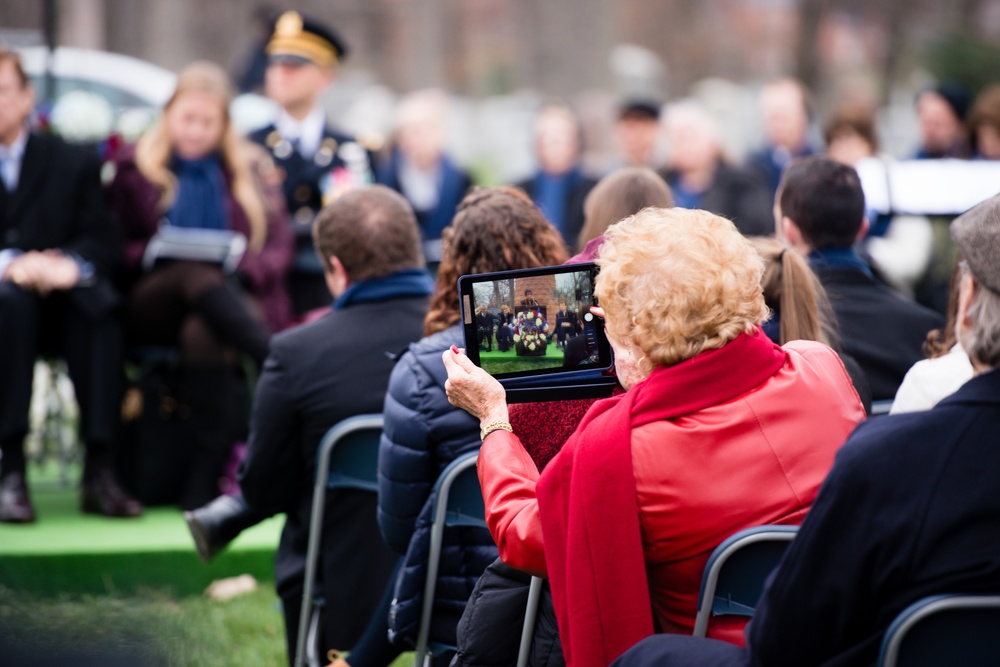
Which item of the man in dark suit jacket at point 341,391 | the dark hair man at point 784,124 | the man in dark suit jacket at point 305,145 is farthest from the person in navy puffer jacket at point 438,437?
the dark hair man at point 784,124

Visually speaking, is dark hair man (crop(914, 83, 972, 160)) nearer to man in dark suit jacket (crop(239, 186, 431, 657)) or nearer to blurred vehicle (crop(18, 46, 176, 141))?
blurred vehicle (crop(18, 46, 176, 141))

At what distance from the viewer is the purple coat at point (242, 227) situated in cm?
612

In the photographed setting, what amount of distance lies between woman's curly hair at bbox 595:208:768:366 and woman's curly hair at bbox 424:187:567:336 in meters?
0.98

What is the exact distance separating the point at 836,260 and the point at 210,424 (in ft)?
9.44

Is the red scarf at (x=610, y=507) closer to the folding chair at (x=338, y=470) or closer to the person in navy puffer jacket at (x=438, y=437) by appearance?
the person in navy puffer jacket at (x=438, y=437)

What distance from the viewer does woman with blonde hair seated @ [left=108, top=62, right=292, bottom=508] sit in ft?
19.2

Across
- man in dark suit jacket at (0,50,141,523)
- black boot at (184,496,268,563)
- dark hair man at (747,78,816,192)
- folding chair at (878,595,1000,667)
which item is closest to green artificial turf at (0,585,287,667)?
black boot at (184,496,268,563)

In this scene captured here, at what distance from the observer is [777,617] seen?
2.20m

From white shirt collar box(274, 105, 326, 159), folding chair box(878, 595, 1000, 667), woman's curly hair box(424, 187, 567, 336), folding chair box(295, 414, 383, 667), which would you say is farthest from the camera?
white shirt collar box(274, 105, 326, 159)

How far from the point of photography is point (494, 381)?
2760 mm

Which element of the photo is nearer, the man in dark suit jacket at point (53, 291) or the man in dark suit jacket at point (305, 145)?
the man in dark suit jacket at point (53, 291)

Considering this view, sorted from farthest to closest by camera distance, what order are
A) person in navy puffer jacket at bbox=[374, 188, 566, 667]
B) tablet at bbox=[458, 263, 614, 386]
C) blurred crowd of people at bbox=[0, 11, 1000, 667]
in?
1. person in navy puffer jacket at bbox=[374, 188, 566, 667]
2. tablet at bbox=[458, 263, 614, 386]
3. blurred crowd of people at bbox=[0, 11, 1000, 667]

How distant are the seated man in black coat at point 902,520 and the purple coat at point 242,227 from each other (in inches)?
176

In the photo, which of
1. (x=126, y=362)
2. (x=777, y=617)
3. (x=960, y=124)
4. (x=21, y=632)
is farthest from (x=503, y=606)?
(x=960, y=124)
